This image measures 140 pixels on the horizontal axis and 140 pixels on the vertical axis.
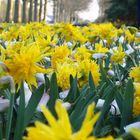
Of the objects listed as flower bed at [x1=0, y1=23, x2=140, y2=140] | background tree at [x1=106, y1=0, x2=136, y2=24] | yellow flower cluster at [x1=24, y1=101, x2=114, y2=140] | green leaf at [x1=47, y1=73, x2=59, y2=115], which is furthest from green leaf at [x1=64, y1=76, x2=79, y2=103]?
background tree at [x1=106, y1=0, x2=136, y2=24]

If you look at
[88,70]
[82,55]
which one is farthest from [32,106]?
[82,55]

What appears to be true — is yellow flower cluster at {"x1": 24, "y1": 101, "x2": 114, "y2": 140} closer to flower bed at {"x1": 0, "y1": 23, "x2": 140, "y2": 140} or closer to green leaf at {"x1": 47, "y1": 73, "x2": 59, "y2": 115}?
flower bed at {"x1": 0, "y1": 23, "x2": 140, "y2": 140}

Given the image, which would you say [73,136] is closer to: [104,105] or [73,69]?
[104,105]

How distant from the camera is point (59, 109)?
0.50 meters

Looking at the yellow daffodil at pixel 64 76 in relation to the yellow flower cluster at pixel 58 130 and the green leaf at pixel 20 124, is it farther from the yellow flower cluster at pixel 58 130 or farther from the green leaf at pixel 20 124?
the yellow flower cluster at pixel 58 130

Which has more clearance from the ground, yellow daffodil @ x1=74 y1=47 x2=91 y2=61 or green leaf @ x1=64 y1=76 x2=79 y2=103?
yellow daffodil @ x1=74 y1=47 x2=91 y2=61

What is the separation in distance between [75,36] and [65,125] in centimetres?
269

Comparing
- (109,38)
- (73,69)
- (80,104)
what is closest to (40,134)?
(80,104)

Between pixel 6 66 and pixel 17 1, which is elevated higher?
pixel 17 1

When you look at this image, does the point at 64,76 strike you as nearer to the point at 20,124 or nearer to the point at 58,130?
the point at 20,124

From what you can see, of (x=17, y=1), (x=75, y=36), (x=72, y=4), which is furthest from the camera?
(x=72, y=4)

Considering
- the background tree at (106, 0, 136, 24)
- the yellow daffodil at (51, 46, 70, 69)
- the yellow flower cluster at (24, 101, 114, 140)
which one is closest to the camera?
the yellow flower cluster at (24, 101, 114, 140)

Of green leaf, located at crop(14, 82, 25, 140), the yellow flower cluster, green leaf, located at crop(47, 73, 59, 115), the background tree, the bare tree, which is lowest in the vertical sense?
green leaf, located at crop(14, 82, 25, 140)

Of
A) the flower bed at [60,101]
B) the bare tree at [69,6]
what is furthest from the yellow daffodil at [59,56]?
the bare tree at [69,6]
